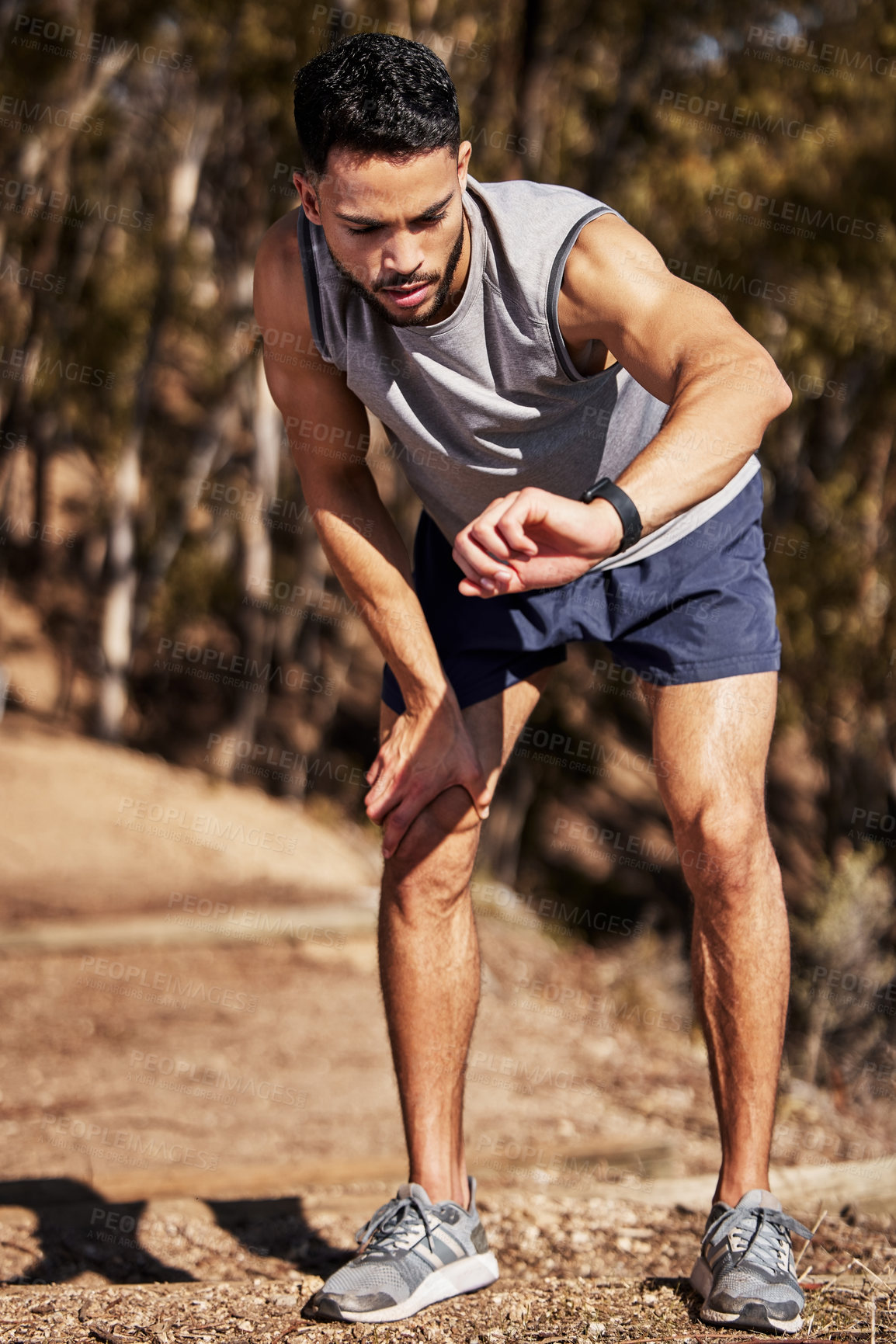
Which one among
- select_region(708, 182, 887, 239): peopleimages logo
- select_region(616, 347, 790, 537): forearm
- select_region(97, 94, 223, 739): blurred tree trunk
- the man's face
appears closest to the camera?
select_region(616, 347, 790, 537): forearm

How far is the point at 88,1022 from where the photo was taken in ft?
17.3

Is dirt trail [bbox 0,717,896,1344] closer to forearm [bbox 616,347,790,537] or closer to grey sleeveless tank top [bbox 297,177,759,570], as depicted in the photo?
forearm [bbox 616,347,790,537]

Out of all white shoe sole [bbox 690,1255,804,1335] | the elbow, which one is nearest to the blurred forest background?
white shoe sole [bbox 690,1255,804,1335]

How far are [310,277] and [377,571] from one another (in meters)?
0.53

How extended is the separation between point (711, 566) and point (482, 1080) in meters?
2.98

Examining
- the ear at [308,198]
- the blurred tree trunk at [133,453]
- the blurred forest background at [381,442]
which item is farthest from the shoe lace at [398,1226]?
the blurred tree trunk at [133,453]

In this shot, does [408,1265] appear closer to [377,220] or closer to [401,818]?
[401,818]

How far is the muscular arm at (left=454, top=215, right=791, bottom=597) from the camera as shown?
1.79m

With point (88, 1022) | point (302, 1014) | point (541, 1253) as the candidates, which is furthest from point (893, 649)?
point (541, 1253)

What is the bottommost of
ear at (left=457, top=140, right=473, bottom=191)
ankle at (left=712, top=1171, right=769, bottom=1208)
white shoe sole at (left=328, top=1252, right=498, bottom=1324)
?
white shoe sole at (left=328, top=1252, right=498, bottom=1324)

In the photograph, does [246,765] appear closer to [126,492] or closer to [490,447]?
[126,492]

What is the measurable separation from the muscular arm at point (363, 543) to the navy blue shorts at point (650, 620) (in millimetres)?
102

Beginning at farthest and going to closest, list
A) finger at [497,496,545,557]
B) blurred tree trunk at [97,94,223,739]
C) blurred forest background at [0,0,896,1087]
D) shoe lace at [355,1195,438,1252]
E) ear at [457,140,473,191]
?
blurred tree trunk at [97,94,223,739] < blurred forest background at [0,0,896,1087] < shoe lace at [355,1195,438,1252] < ear at [457,140,473,191] < finger at [497,496,545,557]

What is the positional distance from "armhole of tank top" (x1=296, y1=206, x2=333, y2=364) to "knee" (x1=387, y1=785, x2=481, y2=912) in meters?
0.84
